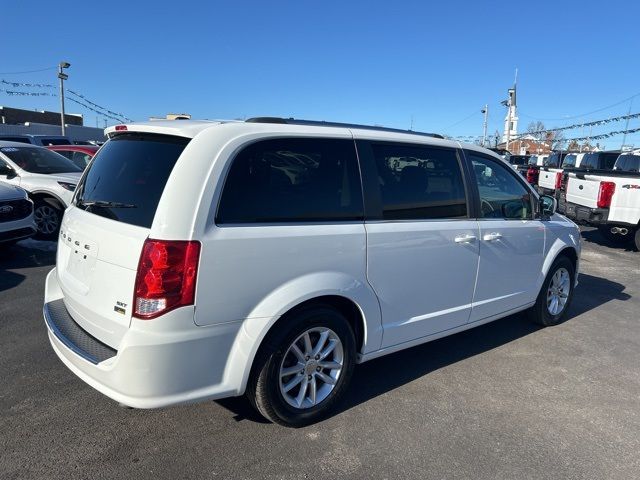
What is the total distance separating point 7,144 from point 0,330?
6065 mm

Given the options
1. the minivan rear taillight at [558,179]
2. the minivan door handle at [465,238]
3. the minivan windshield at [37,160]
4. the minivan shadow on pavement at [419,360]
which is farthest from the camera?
the minivan rear taillight at [558,179]

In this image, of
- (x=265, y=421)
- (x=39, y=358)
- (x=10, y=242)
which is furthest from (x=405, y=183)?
(x=10, y=242)

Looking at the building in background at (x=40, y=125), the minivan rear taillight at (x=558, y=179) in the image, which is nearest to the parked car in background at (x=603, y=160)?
the minivan rear taillight at (x=558, y=179)


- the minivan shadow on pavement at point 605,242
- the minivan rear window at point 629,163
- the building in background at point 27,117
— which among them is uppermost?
the building in background at point 27,117

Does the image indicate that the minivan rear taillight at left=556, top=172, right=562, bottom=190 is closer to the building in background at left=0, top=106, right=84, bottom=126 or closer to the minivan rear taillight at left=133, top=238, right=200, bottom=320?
the minivan rear taillight at left=133, top=238, right=200, bottom=320

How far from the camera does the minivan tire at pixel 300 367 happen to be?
9.37ft

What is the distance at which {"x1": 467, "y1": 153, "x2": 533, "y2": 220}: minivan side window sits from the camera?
4203mm

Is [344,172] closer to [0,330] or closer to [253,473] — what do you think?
[253,473]

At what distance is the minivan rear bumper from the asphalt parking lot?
0.42 m

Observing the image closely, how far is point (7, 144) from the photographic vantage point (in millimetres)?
9062

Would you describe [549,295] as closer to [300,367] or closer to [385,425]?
[385,425]

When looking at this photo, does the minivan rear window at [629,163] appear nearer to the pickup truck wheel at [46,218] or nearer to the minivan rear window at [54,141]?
the pickup truck wheel at [46,218]

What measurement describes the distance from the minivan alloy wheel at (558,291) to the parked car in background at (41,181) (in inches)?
292

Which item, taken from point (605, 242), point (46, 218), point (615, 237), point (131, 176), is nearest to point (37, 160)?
point (46, 218)
